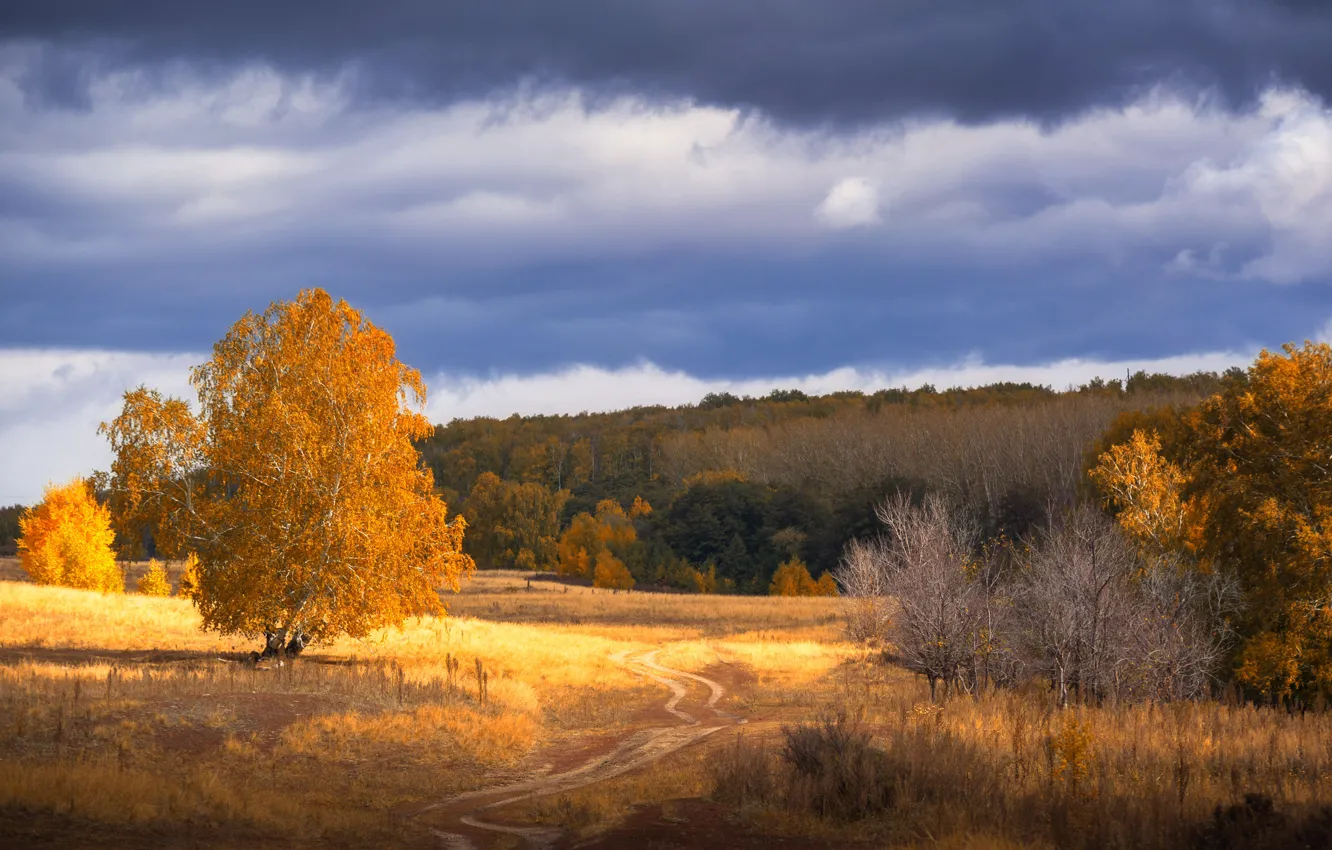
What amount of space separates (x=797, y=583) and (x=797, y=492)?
533 inches

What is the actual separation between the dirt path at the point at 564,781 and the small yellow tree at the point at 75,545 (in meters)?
48.0

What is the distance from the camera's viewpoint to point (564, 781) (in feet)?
64.8

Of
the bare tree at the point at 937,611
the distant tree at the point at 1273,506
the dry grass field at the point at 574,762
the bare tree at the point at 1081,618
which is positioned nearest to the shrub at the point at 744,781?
the dry grass field at the point at 574,762

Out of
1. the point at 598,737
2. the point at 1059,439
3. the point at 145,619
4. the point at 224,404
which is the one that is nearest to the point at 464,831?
the point at 598,737

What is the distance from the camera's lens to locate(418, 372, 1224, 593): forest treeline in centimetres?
9806

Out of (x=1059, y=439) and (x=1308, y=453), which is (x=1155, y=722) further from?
(x=1059, y=439)

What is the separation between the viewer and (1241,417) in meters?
30.3

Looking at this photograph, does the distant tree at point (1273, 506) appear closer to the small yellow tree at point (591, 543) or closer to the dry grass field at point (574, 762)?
Answer: the dry grass field at point (574, 762)

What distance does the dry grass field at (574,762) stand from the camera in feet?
45.4

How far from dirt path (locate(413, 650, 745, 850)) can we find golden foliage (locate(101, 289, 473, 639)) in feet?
27.1

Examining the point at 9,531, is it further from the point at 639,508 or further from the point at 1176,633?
the point at 1176,633

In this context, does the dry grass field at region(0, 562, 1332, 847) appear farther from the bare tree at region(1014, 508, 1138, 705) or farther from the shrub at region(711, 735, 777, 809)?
the bare tree at region(1014, 508, 1138, 705)

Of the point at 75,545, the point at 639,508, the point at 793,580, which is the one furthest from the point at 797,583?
the point at 75,545

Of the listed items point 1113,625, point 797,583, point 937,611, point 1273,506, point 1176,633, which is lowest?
point 797,583
